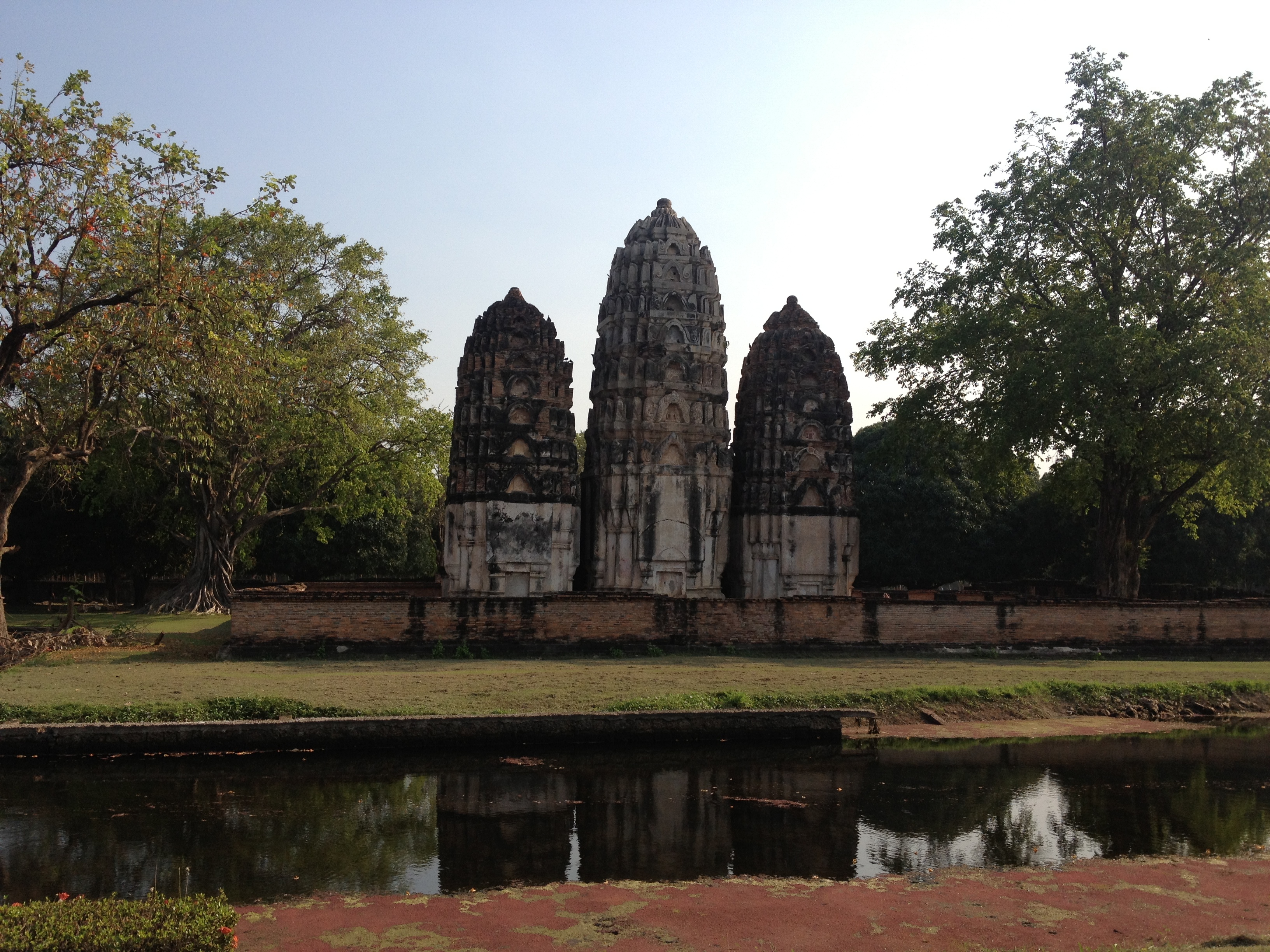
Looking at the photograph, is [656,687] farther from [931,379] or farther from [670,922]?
[931,379]

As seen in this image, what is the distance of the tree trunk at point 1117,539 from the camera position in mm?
24781

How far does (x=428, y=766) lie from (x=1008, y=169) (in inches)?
797

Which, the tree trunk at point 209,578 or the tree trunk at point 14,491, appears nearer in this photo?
the tree trunk at point 14,491

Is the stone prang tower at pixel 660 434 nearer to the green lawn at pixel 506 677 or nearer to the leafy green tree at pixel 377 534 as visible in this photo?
the green lawn at pixel 506 677

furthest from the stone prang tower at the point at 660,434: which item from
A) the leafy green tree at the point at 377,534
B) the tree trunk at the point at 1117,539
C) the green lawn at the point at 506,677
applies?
the tree trunk at the point at 1117,539

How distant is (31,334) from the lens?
60.3ft

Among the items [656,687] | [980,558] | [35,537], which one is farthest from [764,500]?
[35,537]

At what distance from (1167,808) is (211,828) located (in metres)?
8.07

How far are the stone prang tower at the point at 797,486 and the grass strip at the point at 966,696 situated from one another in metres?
9.58

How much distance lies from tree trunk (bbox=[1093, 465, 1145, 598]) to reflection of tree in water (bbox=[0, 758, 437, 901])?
19032mm

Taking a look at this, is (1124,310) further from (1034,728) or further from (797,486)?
(1034,728)

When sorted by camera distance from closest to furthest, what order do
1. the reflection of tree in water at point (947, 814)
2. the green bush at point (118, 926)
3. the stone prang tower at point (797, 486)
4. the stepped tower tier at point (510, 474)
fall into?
the green bush at point (118, 926)
the reflection of tree in water at point (947, 814)
the stepped tower tier at point (510, 474)
the stone prang tower at point (797, 486)

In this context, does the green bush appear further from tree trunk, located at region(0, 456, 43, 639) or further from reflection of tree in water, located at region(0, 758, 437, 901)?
tree trunk, located at region(0, 456, 43, 639)

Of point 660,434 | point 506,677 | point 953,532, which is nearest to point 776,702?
point 506,677
